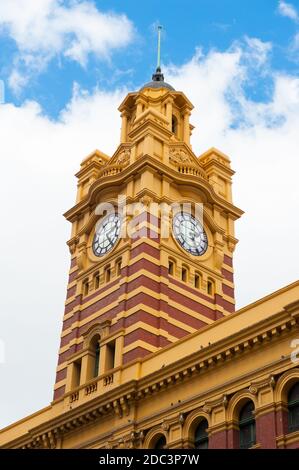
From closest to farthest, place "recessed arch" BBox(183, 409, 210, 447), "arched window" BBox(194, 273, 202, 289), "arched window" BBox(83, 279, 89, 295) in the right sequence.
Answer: "recessed arch" BBox(183, 409, 210, 447), "arched window" BBox(194, 273, 202, 289), "arched window" BBox(83, 279, 89, 295)

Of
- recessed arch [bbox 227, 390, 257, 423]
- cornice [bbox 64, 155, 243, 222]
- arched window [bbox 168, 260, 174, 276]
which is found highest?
cornice [bbox 64, 155, 243, 222]

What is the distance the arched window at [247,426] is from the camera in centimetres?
3362

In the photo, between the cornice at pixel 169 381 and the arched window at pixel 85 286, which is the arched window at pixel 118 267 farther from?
the cornice at pixel 169 381

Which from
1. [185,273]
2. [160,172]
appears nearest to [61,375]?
[185,273]

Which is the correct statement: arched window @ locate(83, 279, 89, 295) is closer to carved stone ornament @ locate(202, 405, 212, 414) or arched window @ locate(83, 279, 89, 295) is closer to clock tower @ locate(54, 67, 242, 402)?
clock tower @ locate(54, 67, 242, 402)

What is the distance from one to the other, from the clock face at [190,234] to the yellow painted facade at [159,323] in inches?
20.2

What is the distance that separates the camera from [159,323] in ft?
147

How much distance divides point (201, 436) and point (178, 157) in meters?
22.6

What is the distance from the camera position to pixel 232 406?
113 feet

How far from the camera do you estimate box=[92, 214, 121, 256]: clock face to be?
50.0m

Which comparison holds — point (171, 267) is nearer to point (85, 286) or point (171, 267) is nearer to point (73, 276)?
point (85, 286)

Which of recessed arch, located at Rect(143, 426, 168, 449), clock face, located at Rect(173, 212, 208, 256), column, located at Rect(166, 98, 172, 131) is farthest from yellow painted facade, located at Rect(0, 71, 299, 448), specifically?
clock face, located at Rect(173, 212, 208, 256)

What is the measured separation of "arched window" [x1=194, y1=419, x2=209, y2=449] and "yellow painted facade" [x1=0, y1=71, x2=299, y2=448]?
0.09 m
